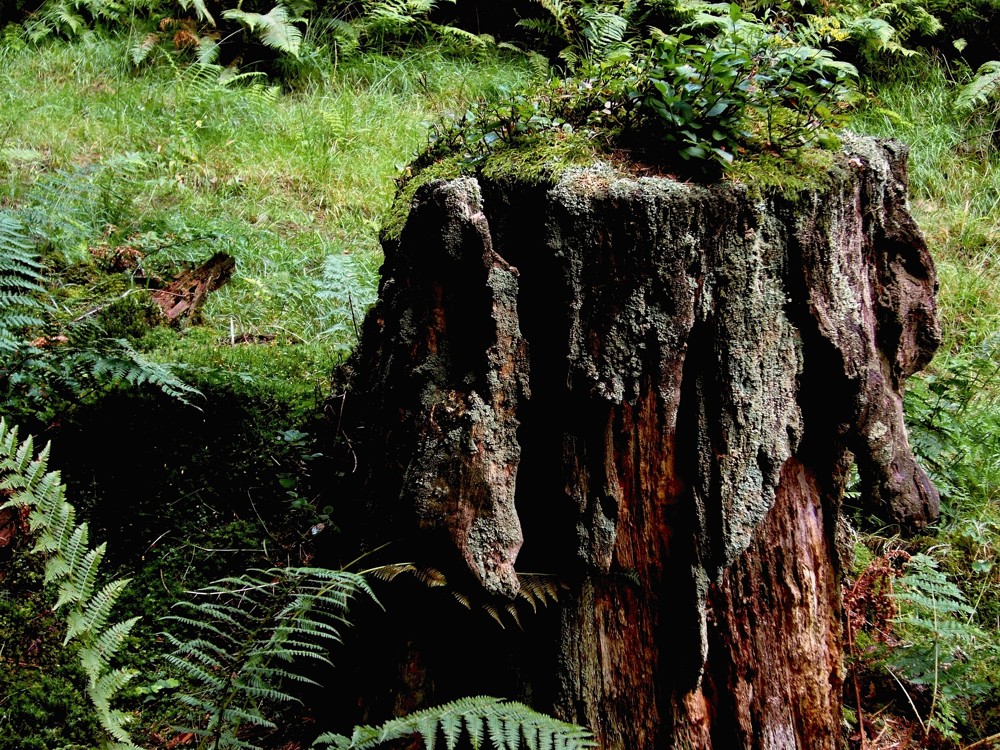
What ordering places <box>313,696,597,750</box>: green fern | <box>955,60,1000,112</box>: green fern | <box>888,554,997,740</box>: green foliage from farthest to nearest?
<box>955,60,1000,112</box>: green fern < <box>888,554,997,740</box>: green foliage < <box>313,696,597,750</box>: green fern

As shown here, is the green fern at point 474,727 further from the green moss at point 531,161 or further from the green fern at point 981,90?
the green fern at point 981,90

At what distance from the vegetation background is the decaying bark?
0.42 ft

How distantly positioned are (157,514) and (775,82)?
9.27 feet

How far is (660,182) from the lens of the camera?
2.11 metres

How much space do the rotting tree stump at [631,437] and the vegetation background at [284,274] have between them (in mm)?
224

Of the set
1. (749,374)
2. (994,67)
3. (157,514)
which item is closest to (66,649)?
(157,514)

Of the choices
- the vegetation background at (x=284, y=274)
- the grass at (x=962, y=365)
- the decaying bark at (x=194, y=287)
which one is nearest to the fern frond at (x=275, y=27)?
the vegetation background at (x=284, y=274)

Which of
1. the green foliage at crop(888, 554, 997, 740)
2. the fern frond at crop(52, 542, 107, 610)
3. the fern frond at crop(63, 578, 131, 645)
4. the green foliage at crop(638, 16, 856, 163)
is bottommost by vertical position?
the green foliage at crop(888, 554, 997, 740)

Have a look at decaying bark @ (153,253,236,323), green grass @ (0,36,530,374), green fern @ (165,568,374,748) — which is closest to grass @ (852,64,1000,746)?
green fern @ (165,568,374,748)

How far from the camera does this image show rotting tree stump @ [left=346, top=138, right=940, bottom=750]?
83.0 inches

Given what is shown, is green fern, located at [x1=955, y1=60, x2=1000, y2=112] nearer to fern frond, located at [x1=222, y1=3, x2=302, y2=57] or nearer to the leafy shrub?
fern frond, located at [x1=222, y1=3, x2=302, y2=57]

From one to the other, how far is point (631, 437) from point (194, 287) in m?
3.45

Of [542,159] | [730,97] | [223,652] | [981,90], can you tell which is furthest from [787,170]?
[981,90]

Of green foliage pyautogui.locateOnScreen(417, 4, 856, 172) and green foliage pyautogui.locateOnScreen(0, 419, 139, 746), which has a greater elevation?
green foliage pyautogui.locateOnScreen(417, 4, 856, 172)
